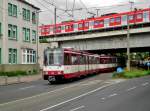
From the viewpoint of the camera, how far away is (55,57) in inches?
1187

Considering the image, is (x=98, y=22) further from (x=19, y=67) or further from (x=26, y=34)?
(x=19, y=67)

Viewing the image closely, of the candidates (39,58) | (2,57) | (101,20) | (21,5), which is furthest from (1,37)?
(101,20)

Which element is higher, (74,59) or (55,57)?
(55,57)

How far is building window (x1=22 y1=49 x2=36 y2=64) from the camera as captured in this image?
48.9 meters

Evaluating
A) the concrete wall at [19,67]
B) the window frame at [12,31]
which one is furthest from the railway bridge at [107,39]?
the window frame at [12,31]

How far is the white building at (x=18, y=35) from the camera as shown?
43094mm

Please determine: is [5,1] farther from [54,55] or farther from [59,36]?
[59,36]

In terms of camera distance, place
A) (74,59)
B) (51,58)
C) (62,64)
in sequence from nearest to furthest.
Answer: (62,64) < (51,58) < (74,59)

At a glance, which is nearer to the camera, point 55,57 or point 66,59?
point 55,57

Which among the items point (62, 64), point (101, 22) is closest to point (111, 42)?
point (101, 22)

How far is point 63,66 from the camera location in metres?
29.8

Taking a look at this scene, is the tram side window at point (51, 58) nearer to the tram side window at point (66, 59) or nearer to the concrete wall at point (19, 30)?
the tram side window at point (66, 59)

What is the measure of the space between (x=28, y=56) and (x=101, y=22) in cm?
1389

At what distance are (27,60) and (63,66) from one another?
2099 cm
